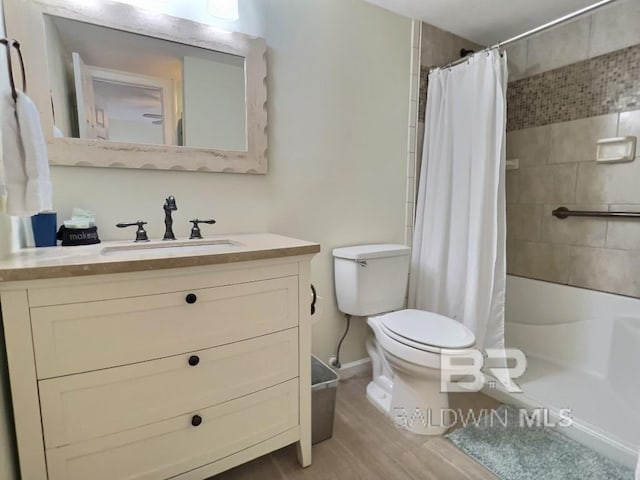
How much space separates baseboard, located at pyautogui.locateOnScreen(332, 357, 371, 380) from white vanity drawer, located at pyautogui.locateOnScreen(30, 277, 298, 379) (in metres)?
0.94

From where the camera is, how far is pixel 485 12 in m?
1.93

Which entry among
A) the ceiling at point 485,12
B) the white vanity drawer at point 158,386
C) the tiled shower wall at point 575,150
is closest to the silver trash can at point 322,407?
the white vanity drawer at point 158,386

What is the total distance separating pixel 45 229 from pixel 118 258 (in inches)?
17.9

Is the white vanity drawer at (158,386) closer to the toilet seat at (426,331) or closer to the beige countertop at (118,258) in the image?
the beige countertop at (118,258)

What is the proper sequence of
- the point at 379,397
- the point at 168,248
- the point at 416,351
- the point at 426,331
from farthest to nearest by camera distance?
the point at 379,397 → the point at 426,331 → the point at 416,351 → the point at 168,248

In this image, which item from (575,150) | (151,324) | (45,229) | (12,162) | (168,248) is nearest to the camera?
(12,162)

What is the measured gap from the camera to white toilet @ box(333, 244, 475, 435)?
4.74 feet

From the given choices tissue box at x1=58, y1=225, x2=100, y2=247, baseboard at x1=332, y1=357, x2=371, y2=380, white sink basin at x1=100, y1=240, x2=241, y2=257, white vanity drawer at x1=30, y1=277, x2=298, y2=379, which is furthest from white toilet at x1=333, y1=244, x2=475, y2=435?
tissue box at x1=58, y1=225, x2=100, y2=247

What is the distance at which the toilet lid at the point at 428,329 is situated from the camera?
1.43 metres

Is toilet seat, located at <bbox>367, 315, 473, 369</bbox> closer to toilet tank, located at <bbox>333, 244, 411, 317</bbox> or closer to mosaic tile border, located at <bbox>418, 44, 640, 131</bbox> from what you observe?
toilet tank, located at <bbox>333, 244, 411, 317</bbox>

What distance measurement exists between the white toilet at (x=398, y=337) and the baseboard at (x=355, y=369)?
0.15 meters

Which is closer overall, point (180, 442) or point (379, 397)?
point (180, 442)


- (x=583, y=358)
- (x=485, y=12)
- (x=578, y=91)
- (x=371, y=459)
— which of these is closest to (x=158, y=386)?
(x=371, y=459)

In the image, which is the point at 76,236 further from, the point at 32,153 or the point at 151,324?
the point at 151,324
